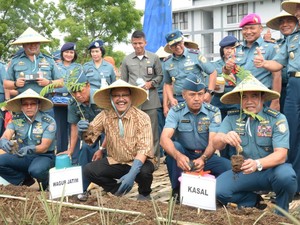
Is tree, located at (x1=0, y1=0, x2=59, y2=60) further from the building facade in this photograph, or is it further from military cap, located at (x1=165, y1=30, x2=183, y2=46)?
the building facade

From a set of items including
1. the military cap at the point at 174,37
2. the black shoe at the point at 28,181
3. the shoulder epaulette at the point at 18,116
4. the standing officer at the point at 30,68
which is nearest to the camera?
the shoulder epaulette at the point at 18,116

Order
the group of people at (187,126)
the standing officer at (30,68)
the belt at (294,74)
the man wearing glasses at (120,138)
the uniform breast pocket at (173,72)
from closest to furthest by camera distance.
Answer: the group of people at (187,126)
the belt at (294,74)
the man wearing glasses at (120,138)
the standing officer at (30,68)
the uniform breast pocket at (173,72)

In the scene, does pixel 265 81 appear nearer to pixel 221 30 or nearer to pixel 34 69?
pixel 34 69

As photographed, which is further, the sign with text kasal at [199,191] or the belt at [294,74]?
the belt at [294,74]

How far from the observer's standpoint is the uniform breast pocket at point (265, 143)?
144 inches

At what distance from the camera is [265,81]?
4.60 m

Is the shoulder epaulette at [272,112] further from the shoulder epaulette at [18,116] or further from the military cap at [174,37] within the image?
the shoulder epaulette at [18,116]

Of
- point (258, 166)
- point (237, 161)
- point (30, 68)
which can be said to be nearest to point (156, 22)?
point (30, 68)

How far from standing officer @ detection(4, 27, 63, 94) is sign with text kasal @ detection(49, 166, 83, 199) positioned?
219cm

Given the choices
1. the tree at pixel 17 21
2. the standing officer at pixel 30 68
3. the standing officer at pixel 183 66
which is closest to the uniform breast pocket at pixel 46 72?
the standing officer at pixel 30 68

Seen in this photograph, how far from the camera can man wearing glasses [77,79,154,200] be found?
164 inches

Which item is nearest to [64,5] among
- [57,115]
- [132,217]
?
[57,115]

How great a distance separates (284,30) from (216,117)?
3.68 feet

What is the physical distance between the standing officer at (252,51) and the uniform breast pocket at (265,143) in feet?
3.24
